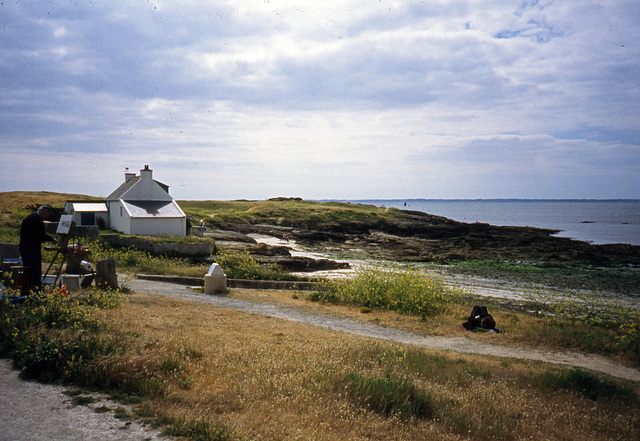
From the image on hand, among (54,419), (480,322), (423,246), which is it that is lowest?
(423,246)

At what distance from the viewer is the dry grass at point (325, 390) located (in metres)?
5.39

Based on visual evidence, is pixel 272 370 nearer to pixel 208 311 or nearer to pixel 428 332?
pixel 208 311

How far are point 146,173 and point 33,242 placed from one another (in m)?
25.2

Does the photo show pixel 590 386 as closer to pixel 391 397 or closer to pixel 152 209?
pixel 391 397

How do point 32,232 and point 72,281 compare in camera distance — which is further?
point 72,281

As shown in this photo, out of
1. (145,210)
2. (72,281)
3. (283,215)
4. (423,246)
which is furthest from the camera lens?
(283,215)

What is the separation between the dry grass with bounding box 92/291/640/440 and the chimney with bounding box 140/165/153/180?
25.9m

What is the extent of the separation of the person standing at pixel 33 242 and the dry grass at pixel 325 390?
6.38ft

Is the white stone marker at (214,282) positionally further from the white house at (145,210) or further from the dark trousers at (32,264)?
the white house at (145,210)

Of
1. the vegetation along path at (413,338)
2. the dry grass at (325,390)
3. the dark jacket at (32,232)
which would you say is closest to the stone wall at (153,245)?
the vegetation along path at (413,338)

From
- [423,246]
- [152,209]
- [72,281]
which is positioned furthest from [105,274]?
[423,246]

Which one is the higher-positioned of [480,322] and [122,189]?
[122,189]

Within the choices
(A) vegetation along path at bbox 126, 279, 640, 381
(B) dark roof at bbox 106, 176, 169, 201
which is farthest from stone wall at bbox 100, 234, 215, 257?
(A) vegetation along path at bbox 126, 279, 640, 381

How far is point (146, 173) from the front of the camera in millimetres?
33750
